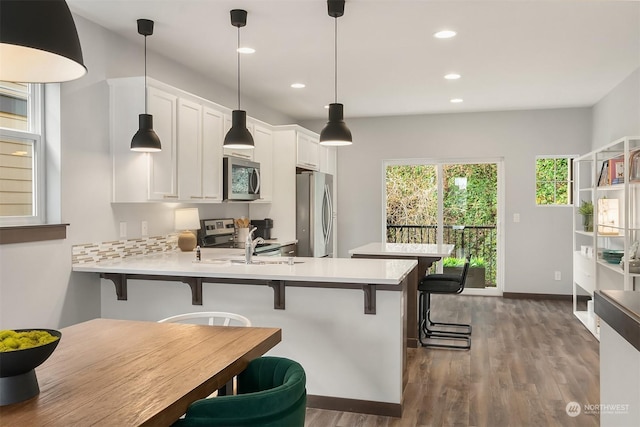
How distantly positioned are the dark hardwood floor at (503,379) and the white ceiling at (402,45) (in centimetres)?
259

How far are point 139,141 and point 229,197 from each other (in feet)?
4.67

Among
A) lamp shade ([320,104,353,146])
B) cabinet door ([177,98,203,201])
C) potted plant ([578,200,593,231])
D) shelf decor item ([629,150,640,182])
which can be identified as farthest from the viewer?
potted plant ([578,200,593,231])

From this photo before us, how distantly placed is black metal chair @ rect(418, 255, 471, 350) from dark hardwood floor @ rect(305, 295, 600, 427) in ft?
0.40

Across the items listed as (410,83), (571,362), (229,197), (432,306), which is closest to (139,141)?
(229,197)

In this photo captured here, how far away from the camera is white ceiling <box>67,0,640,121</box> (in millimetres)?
3396

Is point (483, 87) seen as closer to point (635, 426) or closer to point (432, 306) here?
point (432, 306)

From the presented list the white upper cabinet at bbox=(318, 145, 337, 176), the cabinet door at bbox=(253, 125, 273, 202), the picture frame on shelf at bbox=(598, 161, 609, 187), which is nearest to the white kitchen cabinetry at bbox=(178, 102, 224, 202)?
the cabinet door at bbox=(253, 125, 273, 202)

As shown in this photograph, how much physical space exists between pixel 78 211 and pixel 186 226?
1177 mm

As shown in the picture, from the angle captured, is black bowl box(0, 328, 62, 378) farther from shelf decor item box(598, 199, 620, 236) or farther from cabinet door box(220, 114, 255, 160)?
shelf decor item box(598, 199, 620, 236)

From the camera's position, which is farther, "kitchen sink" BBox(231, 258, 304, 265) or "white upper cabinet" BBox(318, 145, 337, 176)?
"white upper cabinet" BBox(318, 145, 337, 176)

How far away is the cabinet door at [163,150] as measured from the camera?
3.74 meters

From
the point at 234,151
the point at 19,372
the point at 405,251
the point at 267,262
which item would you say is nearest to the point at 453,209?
the point at 405,251

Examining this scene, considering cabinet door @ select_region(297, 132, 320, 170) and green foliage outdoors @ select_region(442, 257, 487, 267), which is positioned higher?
cabinet door @ select_region(297, 132, 320, 170)

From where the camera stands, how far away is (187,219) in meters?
4.58
